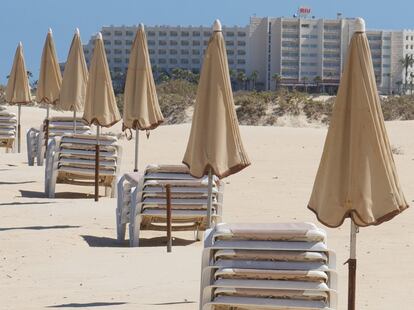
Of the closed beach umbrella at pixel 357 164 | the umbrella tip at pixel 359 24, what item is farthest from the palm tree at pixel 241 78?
the closed beach umbrella at pixel 357 164

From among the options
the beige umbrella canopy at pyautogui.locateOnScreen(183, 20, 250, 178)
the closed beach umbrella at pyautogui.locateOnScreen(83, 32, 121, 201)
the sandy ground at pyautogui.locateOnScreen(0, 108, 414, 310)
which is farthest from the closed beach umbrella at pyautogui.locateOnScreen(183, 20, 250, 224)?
the closed beach umbrella at pyautogui.locateOnScreen(83, 32, 121, 201)

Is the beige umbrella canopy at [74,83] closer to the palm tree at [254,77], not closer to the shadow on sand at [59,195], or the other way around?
the shadow on sand at [59,195]

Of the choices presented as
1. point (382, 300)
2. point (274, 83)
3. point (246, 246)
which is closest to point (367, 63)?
point (246, 246)

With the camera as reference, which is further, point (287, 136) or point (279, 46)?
point (279, 46)

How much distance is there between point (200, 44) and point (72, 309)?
129 metres

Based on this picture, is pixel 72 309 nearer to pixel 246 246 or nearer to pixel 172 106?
pixel 246 246

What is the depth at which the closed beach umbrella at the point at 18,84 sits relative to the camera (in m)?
24.5

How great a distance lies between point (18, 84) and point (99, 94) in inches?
365

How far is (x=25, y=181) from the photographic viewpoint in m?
17.8

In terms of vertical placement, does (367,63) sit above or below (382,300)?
Result: above

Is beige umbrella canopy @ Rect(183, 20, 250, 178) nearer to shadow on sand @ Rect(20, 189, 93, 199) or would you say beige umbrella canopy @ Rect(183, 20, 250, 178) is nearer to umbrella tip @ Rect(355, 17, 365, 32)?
umbrella tip @ Rect(355, 17, 365, 32)

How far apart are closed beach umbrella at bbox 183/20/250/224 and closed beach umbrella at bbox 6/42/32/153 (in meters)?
15.0

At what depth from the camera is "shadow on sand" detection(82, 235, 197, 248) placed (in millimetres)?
11242

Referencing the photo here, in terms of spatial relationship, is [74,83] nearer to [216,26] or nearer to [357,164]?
[216,26]
